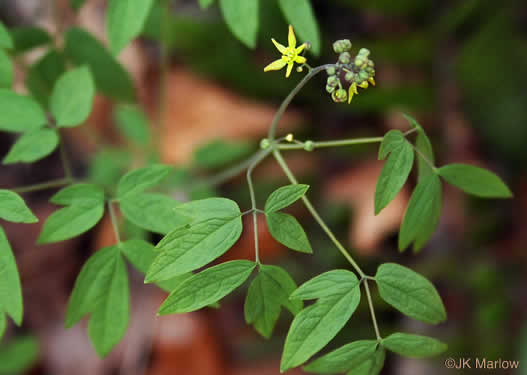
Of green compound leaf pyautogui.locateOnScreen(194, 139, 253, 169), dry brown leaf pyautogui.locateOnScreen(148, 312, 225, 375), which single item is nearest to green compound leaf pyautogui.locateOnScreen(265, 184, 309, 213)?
green compound leaf pyautogui.locateOnScreen(194, 139, 253, 169)

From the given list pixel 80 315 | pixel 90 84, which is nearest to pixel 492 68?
pixel 90 84

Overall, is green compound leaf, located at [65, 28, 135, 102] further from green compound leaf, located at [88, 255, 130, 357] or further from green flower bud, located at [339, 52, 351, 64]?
green flower bud, located at [339, 52, 351, 64]

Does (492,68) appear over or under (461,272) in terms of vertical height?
over

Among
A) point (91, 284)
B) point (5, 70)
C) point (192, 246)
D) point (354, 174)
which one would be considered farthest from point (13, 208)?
point (354, 174)

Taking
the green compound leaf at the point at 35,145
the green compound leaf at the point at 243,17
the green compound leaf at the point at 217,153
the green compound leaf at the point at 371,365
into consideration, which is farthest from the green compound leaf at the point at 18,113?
the green compound leaf at the point at 217,153

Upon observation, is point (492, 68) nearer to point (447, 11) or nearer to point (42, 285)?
point (447, 11)

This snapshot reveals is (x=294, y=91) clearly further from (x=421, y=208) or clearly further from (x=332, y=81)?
(x=421, y=208)
